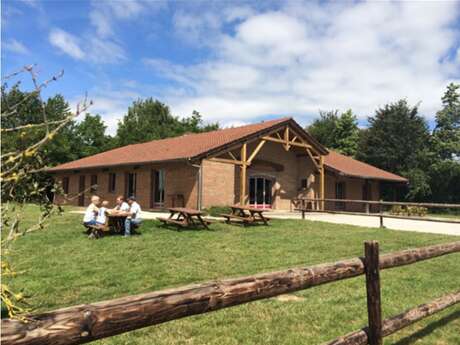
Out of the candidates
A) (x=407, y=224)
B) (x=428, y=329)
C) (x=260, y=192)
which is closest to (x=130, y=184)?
(x=260, y=192)

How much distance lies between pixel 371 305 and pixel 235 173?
17852mm

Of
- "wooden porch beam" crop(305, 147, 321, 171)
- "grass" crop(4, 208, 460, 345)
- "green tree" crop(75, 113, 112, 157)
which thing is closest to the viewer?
"grass" crop(4, 208, 460, 345)

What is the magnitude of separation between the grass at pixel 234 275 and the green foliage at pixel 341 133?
35544 mm

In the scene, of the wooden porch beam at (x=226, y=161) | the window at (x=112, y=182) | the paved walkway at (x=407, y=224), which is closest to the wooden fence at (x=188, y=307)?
the paved walkway at (x=407, y=224)

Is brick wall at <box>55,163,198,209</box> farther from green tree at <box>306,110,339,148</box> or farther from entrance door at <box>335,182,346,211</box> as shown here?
green tree at <box>306,110,339,148</box>

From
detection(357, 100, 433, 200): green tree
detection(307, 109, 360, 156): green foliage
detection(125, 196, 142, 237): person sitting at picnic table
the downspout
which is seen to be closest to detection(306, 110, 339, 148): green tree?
detection(307, 109, 360, 156): green foliage

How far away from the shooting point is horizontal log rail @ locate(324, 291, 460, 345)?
3.38 m

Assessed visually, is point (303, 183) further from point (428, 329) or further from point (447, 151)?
point (428, 329)

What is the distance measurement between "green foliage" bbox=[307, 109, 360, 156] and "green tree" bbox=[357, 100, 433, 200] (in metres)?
9.42

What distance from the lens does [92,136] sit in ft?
159

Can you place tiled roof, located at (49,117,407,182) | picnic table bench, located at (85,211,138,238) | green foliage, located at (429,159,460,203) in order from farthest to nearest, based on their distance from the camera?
1. green foliage, located at (429,159,460,203)
2. tiled roof, located at (49,117,407,182)
3. picnic table bench, located at (85,211,138,238)

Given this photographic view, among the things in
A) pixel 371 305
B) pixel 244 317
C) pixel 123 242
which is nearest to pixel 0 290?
pixel 371 305

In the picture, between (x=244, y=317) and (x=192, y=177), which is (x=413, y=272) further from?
(x=192, y=177)

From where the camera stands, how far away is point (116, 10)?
6879mm
